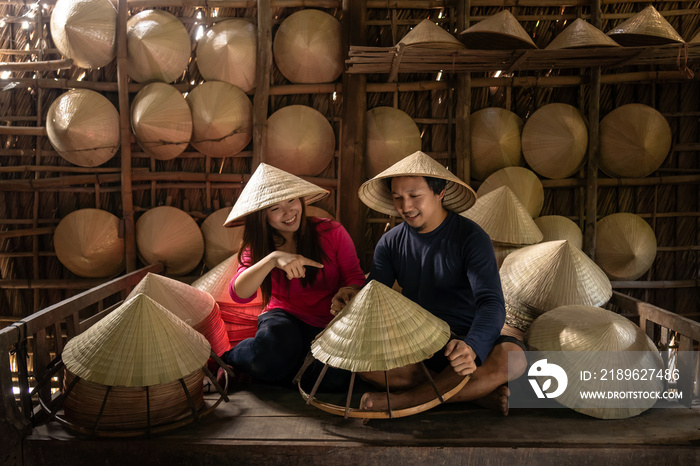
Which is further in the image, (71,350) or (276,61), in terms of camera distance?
(276,61)

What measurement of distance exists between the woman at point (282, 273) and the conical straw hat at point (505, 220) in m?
1.11

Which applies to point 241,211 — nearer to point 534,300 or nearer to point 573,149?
A: point 534,300

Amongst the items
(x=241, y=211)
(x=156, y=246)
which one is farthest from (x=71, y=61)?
(x=241, y=211)

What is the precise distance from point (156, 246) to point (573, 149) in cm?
323

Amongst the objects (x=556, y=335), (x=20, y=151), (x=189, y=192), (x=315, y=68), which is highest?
(x=315, y=68)

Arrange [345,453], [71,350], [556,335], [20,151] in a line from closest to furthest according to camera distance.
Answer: [345,453] → [71,350] → [556,335] → [20,151]

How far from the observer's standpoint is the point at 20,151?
13.1 feet

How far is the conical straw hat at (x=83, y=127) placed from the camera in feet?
12.0

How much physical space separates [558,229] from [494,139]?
0.82 metres

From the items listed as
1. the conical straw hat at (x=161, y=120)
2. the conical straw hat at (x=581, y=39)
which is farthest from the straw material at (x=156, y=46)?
the conical straw hat at (x=581, y=39)

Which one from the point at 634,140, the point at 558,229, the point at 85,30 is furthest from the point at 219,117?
the point at 634,140

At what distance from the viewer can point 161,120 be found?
362cm

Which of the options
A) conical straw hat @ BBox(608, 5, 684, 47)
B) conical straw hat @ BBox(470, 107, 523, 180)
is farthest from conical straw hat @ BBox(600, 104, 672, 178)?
conical straw hat @ BBox(470, 107, 523, 180)

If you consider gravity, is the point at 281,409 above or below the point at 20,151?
below
